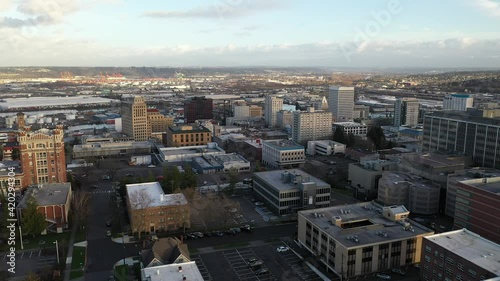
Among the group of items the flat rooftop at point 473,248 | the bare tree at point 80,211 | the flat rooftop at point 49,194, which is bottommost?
the bare tree at point 80,211

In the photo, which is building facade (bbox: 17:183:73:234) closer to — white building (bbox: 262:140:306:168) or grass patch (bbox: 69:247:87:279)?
grass patch (bbox: 69:247:87:279)

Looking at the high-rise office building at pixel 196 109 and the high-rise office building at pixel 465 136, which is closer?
the high-rise office building at pixel 465 136

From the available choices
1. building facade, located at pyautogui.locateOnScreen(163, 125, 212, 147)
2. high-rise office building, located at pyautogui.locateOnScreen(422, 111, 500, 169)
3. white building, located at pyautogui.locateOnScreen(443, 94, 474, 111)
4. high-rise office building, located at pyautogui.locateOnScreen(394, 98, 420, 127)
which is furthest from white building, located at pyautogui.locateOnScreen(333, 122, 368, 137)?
white building, located at pyautogui.locateOnScreen(443, 94, 474, 111)

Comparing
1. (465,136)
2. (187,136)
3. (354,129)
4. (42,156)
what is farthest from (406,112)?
(42,156)

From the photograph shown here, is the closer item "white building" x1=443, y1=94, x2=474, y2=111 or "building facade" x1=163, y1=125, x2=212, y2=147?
"building facade" x1=163, y1=125, x2=212, y2=147

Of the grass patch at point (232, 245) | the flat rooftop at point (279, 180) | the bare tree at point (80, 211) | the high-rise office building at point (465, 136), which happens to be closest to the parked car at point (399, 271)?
the grass patch at point (232, 245)

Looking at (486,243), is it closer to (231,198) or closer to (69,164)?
(231,198)

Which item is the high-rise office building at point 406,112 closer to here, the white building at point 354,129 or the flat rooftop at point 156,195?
the white building at point 354,129
